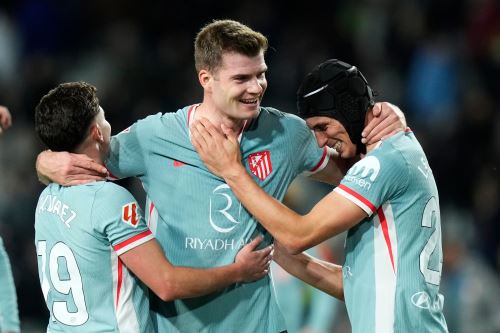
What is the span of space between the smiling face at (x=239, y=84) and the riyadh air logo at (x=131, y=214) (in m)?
0.73

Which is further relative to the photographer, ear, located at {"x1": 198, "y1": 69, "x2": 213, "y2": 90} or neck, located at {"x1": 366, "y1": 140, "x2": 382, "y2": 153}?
ear, located at {"x1": 198, "y1": 69, "x2": 213, "y2": 90}

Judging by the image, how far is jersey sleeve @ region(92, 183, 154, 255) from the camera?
4.23m

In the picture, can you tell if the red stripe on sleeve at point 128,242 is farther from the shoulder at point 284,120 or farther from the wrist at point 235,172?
the shoulder at point 284,120

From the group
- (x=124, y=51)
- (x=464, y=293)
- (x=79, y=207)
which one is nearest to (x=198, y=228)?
(x=79, y=207)

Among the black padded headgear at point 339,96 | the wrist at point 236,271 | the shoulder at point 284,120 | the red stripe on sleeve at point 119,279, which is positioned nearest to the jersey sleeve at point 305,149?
the shoulder at point 284,120

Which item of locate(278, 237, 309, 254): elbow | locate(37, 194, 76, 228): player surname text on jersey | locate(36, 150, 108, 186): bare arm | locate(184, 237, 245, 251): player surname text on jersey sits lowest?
locate(184, 237, 245, 251): player surname text on jersey

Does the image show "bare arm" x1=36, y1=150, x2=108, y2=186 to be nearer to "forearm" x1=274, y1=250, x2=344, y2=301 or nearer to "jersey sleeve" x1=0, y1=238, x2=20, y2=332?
"jersey sleeve" x1=0, y1=238, x2=20, y2=332

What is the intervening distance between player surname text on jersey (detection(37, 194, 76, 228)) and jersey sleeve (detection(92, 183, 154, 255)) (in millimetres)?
151

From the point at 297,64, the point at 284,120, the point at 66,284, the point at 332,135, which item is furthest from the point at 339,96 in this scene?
the point at 297,64

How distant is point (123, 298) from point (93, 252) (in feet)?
0.91

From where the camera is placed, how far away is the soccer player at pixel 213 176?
4609mm

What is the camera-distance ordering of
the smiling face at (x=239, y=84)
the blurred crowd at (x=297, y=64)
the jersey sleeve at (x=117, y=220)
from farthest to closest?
the blurred crowd at (x=297, y=64), the smiling face at (x=239, y=84), the jersey sleeve at (x=117, y=220)

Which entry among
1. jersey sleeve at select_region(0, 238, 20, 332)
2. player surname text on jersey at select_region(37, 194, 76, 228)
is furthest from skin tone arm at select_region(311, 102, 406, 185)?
jersey sleeve at select_region(0, 238, 20, 332)

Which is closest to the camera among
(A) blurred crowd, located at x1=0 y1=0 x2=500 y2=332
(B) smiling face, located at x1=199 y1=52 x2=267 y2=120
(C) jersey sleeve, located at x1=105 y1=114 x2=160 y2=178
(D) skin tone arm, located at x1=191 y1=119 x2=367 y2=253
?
(D) skin tone arm, located at x1=191 y1=119 x2=367 y2=253
